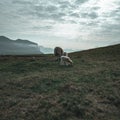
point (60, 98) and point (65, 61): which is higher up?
point (65, 61)

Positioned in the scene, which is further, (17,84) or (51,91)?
(17,84)

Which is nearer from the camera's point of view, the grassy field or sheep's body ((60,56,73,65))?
the grassy field

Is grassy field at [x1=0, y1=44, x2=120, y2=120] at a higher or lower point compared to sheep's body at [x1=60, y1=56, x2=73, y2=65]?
lower

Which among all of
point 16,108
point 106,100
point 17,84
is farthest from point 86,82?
point 16,108

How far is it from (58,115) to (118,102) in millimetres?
4152

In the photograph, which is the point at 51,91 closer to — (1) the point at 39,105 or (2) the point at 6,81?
(1) the point at 39,105

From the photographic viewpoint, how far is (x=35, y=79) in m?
17.7

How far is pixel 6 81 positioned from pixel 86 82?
724cm

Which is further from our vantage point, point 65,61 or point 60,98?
point 65,61

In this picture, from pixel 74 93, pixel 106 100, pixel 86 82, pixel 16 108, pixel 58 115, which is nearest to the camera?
pixel 58 115

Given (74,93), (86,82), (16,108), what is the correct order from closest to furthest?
(16,108) < (74,93) < (86,82)

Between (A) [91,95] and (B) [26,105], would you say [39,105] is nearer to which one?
(B) [26,105]

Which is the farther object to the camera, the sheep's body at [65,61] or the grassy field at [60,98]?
the sheep's body at [65,61]

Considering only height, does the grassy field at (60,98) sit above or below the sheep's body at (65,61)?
below
